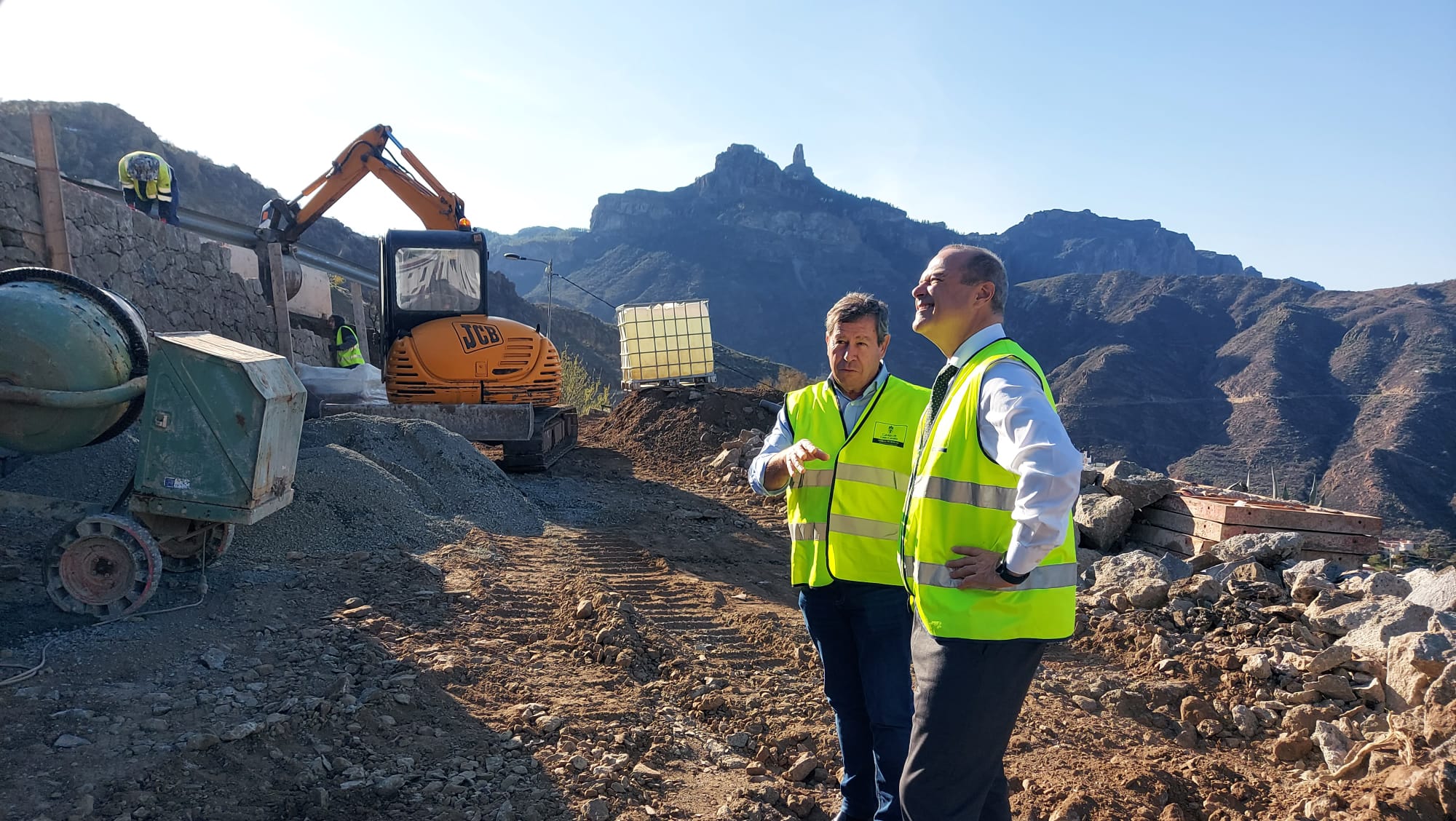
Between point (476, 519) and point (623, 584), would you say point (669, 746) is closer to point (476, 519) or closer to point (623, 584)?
point (623, 584)

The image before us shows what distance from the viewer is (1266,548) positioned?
235 inches

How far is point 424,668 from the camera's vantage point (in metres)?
3.88

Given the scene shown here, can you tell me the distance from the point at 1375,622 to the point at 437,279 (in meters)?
8.95

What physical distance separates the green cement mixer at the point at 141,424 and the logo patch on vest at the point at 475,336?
15.4 ft

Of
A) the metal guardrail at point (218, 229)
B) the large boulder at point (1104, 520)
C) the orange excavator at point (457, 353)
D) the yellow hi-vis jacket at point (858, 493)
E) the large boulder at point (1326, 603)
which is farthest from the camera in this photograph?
the metal guardrail at point (218, 229)

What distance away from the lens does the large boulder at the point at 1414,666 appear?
12.7 ft

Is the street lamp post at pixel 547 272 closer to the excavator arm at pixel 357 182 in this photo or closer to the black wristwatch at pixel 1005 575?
the excavator arm at pixel 357 182

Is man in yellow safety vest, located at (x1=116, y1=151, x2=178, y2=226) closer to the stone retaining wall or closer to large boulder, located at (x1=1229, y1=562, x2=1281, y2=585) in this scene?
the stone retaining wall

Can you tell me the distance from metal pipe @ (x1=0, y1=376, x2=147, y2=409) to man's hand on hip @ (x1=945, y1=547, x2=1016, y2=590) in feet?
14.0

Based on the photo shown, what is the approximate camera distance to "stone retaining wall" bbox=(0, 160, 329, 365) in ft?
23.2

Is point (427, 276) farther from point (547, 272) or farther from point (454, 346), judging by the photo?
point (547, 272)

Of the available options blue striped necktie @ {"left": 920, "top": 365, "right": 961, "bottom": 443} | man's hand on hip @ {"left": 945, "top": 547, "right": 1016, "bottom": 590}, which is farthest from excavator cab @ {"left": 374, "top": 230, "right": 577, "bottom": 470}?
man's hand on hip @ {"left": 945, "top": 547, "right": 1016, "bottom": 590}

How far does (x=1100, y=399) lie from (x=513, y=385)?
47.8 meters

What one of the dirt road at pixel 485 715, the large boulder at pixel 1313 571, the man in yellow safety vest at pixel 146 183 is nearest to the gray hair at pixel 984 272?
the dirt road at pixel 485 715
